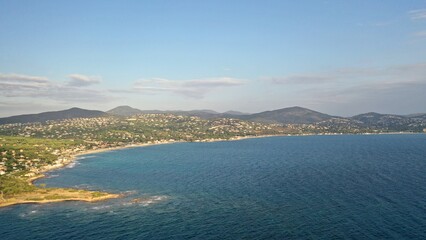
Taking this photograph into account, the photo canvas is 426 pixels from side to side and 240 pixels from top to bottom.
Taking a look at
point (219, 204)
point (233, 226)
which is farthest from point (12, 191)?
point (233, 226)

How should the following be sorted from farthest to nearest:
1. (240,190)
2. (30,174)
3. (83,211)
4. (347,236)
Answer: (30,174)
(240,190)
(83,211)
(347,236)

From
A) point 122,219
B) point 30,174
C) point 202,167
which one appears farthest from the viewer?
point 202,167

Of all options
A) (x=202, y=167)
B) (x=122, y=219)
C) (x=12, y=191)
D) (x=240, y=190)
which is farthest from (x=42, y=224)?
(x=202, y=167)

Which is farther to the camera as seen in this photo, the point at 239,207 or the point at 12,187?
the point at 12,187

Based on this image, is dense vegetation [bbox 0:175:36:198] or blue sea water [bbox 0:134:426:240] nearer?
blue sea water [bbox 0:134:426:240]

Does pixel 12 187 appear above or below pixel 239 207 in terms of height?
above

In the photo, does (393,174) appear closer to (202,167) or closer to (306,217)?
(306,217)

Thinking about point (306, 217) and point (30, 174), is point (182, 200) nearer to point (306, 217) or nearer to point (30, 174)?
point (306, 217)

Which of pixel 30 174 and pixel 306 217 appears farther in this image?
pixel 30 174

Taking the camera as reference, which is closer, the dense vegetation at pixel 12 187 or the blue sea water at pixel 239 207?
the blue sea water at pixel 239 207
